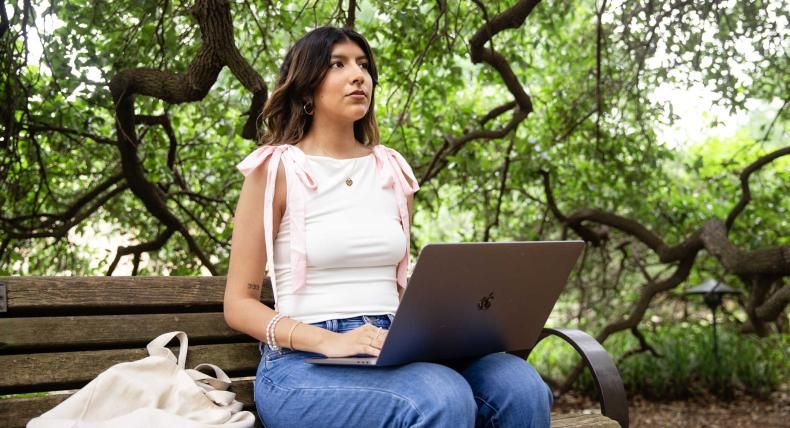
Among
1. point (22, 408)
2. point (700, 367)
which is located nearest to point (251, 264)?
point (22, 408)

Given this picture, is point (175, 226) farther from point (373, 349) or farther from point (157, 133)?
point (373, 349)

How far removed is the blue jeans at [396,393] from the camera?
1.98 meters

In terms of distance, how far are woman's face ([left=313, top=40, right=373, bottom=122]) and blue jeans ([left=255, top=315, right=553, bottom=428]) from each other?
59cm

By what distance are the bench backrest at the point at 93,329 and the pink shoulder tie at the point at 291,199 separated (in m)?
0.33

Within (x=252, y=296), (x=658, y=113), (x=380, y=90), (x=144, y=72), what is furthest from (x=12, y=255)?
(x=658, y=113)

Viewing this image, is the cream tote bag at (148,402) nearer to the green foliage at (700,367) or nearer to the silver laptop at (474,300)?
the silver laptop at (474,300)

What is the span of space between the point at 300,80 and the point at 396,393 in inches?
37.7

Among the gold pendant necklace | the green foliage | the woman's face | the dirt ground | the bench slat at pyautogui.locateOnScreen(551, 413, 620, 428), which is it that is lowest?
the dirt ground

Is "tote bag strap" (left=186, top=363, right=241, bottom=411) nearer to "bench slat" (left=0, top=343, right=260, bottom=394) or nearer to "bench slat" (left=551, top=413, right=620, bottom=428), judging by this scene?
"bench slat" (left=0, top=343, right=260, bottom=394)

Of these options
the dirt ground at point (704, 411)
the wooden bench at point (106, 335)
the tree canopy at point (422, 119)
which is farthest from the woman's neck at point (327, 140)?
the dirt ground at point (704, 411)

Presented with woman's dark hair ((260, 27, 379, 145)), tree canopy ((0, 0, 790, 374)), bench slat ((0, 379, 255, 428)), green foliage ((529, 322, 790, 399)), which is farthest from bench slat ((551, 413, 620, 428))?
green foliage ((529, 322, 790, 399))

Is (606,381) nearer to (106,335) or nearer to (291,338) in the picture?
(291,338)

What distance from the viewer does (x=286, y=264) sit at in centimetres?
238

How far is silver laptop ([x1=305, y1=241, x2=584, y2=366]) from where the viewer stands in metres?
1.92
